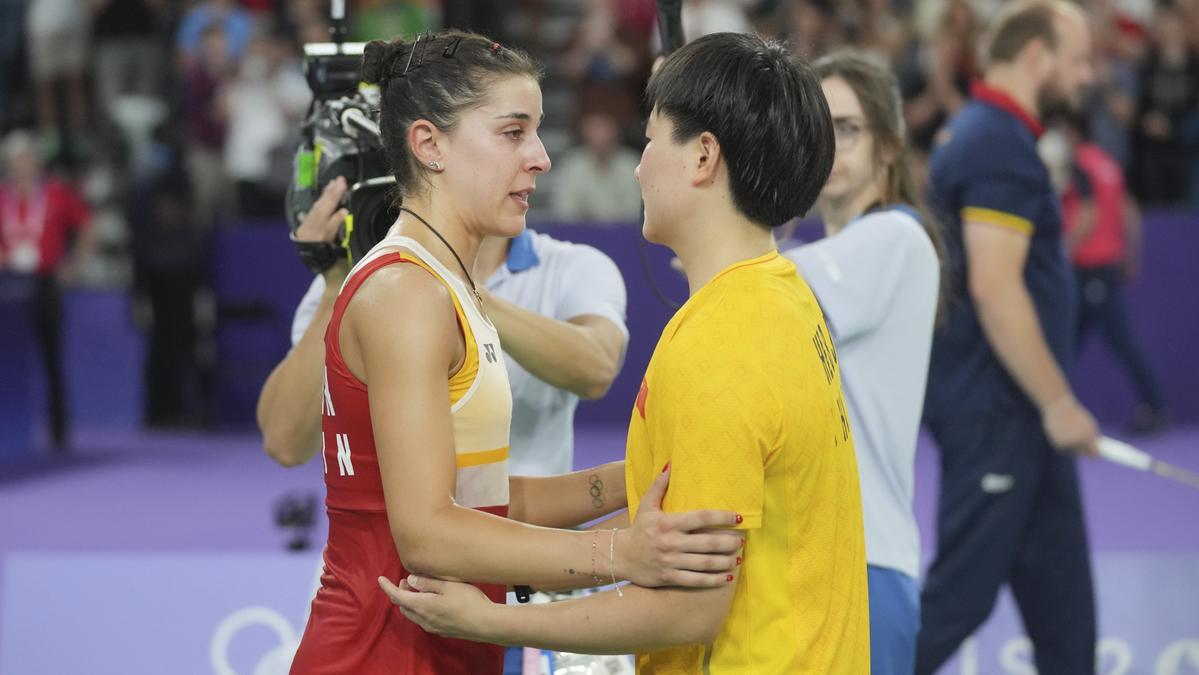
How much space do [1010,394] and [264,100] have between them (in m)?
7.56

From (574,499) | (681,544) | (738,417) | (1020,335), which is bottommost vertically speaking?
(1020,335)

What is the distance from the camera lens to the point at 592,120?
392 inches

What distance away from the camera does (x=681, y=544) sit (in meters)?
1.89

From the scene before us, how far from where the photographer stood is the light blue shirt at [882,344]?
9.52 ft

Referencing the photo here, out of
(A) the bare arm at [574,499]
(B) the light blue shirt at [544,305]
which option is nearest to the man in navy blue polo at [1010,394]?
(B) the light blue shirt at [544,305]

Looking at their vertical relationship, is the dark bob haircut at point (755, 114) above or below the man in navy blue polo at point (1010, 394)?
above

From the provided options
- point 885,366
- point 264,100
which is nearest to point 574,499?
point 885,366

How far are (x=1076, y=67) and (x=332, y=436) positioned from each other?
8.91 ft

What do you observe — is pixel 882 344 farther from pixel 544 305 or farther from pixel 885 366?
pixel 544 305

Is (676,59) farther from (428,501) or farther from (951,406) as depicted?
(951,406)

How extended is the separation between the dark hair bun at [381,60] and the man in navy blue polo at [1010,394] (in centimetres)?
194

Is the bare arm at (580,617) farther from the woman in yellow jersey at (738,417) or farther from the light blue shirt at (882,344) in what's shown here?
the light blue shirt at (882,344)

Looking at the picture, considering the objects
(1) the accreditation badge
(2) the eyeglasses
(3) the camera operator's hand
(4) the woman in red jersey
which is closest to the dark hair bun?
(4) the woman in red jersey

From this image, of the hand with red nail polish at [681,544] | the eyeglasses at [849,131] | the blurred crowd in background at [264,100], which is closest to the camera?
the hand with red nail polish at [681,544]
